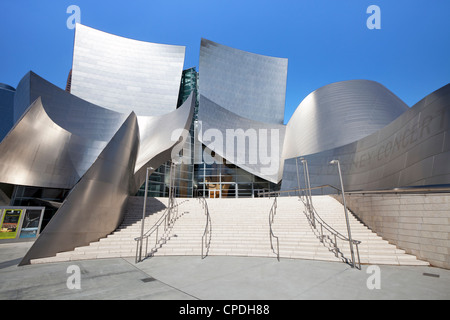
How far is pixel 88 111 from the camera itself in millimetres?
17469

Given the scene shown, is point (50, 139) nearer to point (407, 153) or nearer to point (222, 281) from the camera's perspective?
point (222, 281)

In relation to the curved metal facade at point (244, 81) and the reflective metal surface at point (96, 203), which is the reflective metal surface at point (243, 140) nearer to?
the curved metal facade at point (244, 81)

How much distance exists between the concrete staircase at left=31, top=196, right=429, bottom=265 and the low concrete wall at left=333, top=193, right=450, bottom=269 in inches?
12.4

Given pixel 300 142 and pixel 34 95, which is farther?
pixel 300 142

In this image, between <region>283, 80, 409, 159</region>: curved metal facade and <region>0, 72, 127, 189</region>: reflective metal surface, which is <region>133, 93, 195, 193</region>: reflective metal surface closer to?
<region>0, 72, 127, 189</region>: reflective metal surface

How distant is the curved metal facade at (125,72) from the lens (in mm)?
25078

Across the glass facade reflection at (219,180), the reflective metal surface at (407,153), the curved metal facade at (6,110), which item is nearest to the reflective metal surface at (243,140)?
the glass facade reflection at (219,180)

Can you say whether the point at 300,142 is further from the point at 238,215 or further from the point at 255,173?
the point at 238,215

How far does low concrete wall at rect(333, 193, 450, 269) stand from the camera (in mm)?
5477

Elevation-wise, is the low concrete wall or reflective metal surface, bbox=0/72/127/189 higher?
reflective metal surface, bbox=0/72/127/189

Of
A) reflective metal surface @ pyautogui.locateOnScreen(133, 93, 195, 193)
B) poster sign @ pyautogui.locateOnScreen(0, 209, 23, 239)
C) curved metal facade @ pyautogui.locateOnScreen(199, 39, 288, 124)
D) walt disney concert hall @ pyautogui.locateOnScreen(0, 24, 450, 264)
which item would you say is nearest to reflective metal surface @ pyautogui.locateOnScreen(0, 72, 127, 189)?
walt disney concert hall @ pyautogui.locateOnScreen(0, 24, 450, 264)

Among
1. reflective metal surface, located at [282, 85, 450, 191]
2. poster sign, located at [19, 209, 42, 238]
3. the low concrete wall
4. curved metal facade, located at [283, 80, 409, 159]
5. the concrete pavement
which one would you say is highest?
curved metal facade, located at [283, 80, 409, 159]

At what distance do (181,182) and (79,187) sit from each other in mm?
17061
